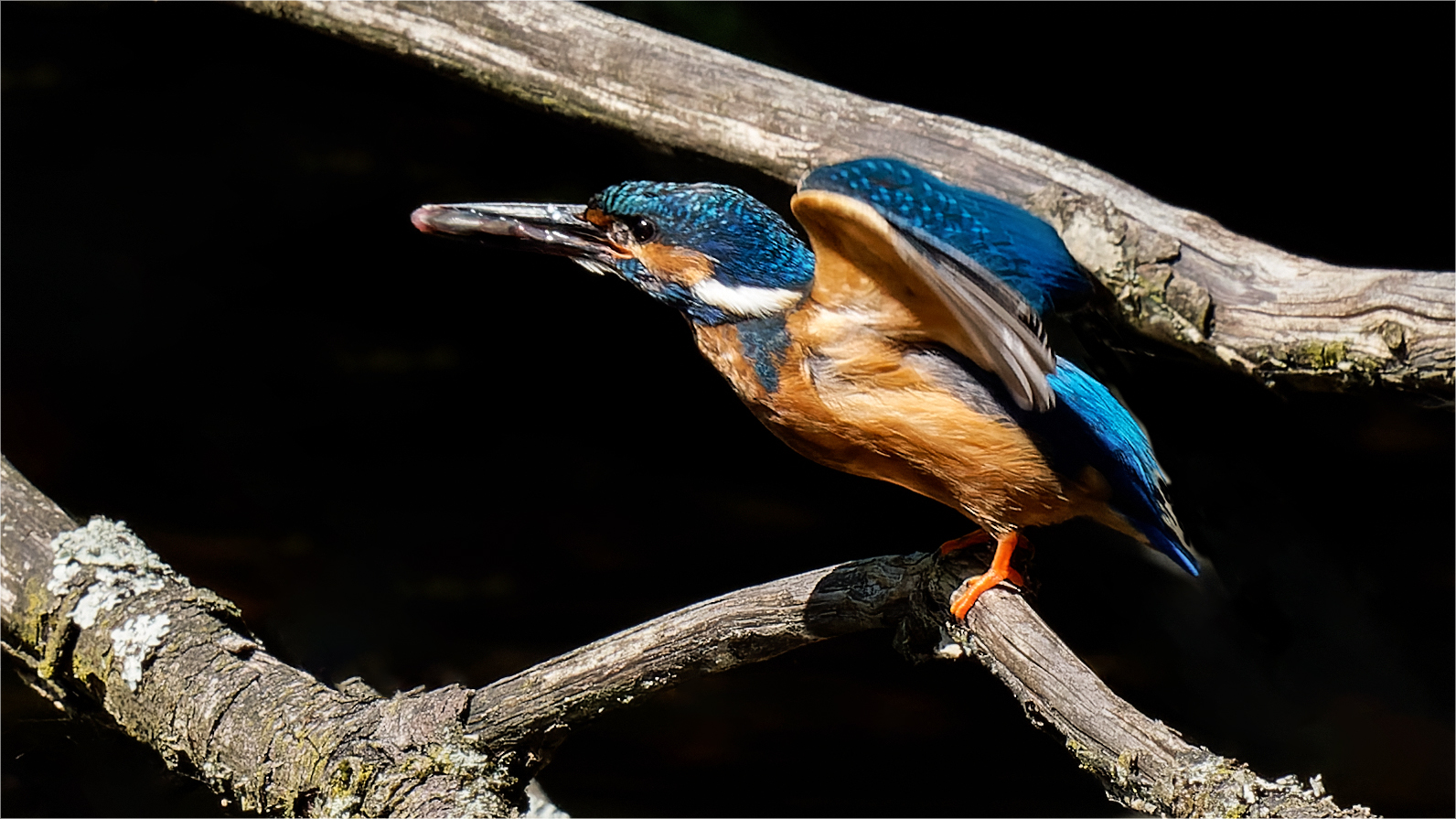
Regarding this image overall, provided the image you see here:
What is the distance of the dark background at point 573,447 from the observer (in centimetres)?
267

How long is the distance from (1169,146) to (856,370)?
1.49m

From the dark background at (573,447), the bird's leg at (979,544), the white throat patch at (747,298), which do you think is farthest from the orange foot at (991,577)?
the dark background at (573,447)

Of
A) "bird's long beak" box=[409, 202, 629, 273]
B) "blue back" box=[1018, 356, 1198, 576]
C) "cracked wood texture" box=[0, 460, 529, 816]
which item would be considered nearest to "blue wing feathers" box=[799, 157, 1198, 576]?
"blue back" box=[1018, 356, 1198, 576]

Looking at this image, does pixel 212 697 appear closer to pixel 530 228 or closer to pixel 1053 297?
pixel 530 228

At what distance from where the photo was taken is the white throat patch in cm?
158

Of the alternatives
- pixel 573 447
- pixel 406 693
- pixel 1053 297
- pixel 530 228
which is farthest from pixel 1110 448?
pixel 573 447

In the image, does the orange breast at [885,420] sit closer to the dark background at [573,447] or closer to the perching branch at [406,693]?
the perching branch at [406,693]

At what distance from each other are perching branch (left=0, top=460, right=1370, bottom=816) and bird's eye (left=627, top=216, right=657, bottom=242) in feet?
1.70

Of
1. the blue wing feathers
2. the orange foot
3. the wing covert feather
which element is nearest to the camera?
the wing covert feather

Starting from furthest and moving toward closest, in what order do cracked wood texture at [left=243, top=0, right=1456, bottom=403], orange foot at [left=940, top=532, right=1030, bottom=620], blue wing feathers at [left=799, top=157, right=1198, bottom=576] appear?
cracked wood texture at [left=243, top=0, right=1456, bottom=403], orange foot at [left=940, top=532, right=1030, bottom=620], blue wing feathers at [left=799, top=157, right=1198, bottom=576]

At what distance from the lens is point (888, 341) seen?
1.46m

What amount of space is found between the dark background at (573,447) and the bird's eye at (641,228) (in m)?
0.95

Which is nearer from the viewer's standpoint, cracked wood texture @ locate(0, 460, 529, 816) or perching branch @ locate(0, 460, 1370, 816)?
perching branch @ locate(0, 460, 1370, 816)

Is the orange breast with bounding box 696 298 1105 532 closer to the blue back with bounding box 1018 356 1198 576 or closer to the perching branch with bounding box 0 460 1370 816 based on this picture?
the blue back with bounding box 1018 356 1198 576
